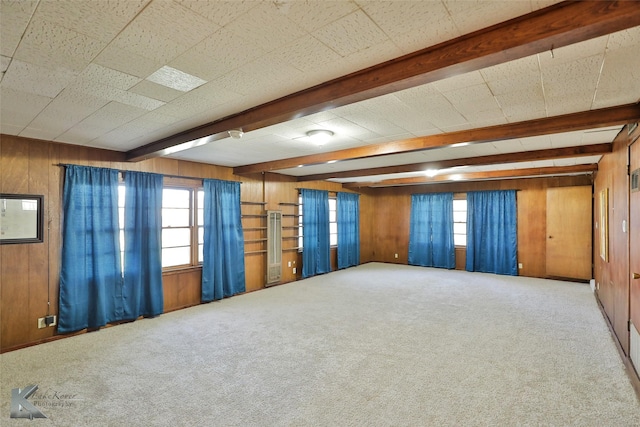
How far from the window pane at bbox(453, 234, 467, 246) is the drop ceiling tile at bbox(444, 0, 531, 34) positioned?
770 centimetres

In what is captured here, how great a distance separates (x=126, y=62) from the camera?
1.92 m

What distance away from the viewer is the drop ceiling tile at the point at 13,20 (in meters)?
1.39

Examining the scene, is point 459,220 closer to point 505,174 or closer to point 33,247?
point 505,174

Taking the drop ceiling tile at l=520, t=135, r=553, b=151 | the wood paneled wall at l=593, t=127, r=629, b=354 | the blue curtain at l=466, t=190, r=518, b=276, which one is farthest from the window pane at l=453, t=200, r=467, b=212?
the drop ceiling tile at l=520, t=135, r=553, b=151

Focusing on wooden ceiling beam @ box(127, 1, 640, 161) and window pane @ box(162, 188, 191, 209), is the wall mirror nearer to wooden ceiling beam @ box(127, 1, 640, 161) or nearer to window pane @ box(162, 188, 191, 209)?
window pane @ box(162, 188, 191, 209)

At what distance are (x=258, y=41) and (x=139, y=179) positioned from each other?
3.63 m

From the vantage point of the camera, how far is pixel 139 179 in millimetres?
4535

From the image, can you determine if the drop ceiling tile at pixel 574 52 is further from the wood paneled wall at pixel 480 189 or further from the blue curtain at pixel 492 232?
the blue curtain at pixel 492 232

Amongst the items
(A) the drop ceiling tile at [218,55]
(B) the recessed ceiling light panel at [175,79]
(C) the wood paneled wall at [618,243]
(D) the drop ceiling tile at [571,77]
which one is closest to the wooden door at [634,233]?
(C) the wood paneled wall at [618,243]

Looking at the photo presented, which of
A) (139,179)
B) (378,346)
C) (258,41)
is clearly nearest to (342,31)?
(258,41)

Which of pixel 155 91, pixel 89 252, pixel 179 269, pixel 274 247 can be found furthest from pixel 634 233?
pixel 89 252

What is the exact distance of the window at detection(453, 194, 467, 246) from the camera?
27.9ft

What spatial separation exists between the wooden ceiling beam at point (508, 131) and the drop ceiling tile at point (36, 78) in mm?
3025

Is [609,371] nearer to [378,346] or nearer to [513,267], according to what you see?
[378,346]
